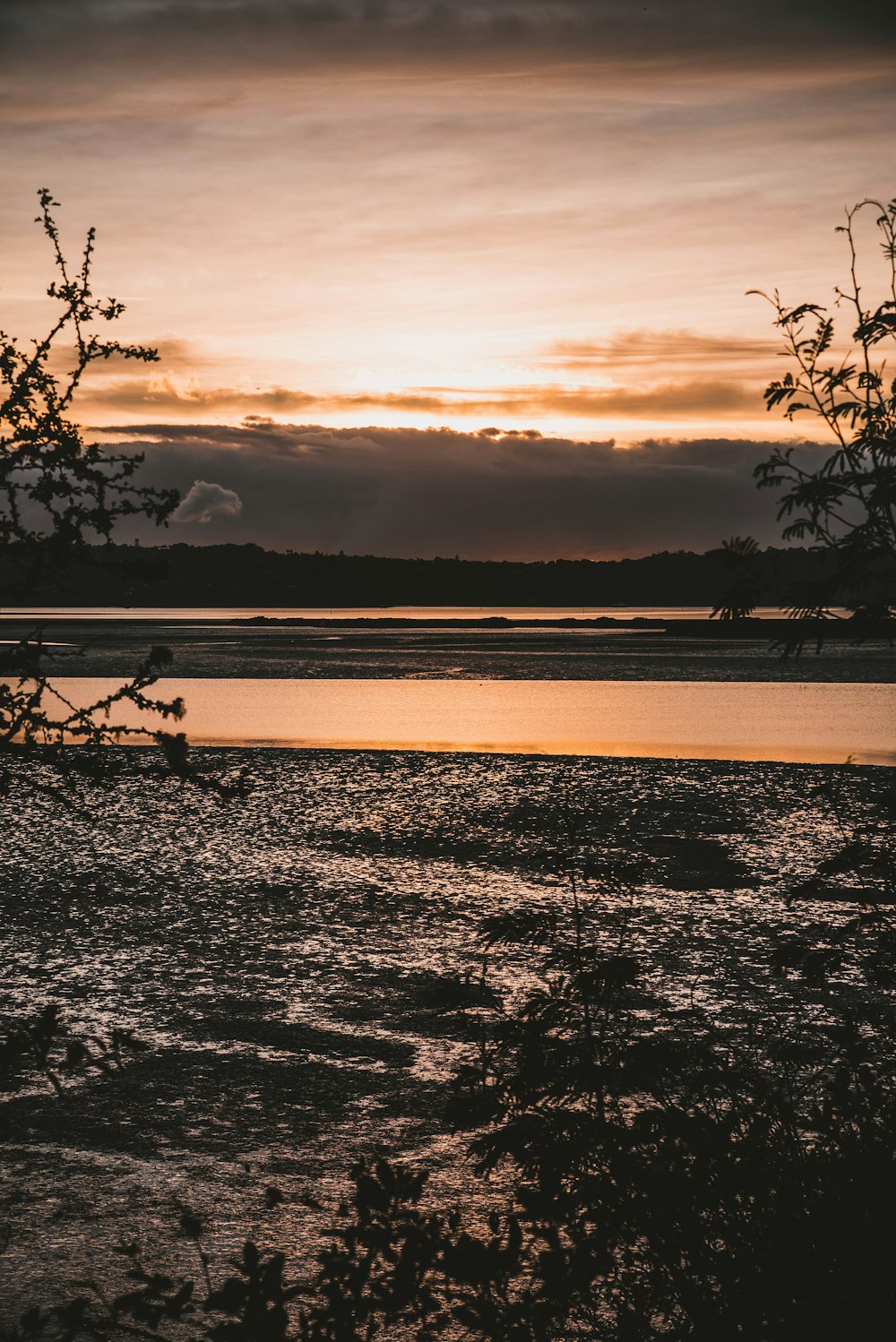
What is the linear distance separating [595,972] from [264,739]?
18.7 metres

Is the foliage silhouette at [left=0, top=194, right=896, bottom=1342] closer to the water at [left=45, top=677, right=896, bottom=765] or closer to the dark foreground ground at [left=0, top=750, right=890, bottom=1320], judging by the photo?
the dark foreground ground at [left=0, top=750, right=890, bottom=1320]

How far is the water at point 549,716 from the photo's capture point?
844 inches

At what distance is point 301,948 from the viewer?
877 centimetres

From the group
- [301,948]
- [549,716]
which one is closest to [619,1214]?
[301,948]

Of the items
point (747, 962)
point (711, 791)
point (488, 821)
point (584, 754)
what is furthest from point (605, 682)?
point (747, 962)

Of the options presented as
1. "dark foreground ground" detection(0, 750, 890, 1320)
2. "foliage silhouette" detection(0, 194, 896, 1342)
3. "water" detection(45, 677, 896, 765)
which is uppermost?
"foliage silhouette" detection(0, 194, 896, 1342)

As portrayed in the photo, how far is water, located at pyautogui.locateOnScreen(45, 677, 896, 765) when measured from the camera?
2144cm

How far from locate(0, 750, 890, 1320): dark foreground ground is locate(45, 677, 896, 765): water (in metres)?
3.83

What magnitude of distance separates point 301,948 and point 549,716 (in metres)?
18.8

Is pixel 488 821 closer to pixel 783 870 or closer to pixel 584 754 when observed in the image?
pixel 783 870

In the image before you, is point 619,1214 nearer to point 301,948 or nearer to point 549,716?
point 301,948

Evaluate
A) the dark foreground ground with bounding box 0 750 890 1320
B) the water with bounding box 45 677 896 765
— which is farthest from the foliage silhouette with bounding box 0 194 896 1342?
the water with bounding box 45 677 896 765

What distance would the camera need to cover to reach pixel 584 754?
2009 centimetres

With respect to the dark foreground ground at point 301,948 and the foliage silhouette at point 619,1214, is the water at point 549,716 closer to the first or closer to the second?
the dark foreground ground at point 301,948
